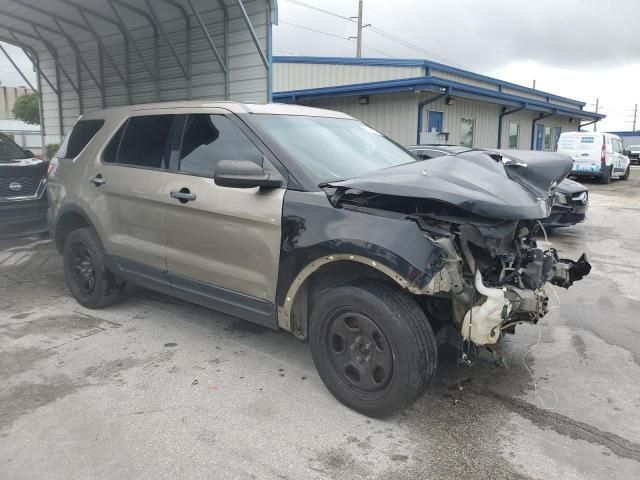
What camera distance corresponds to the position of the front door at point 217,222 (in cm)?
345

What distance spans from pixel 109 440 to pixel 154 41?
10.4m

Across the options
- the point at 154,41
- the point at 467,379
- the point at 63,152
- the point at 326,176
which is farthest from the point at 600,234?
the point at 154,41

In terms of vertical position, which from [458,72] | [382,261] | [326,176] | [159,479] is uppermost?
[458,72]

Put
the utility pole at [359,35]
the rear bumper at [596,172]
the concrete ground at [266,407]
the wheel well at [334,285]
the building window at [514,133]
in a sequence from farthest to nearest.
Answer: the utility pole at [359,35] < the building window at [514,133] < the rear bumper at [596,172] < the wheel well at [334,285] < the concrete ground at [266,407]

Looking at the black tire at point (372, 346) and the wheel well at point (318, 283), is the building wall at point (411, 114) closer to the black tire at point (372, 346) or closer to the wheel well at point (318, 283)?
the wheel well at point (318, 283)

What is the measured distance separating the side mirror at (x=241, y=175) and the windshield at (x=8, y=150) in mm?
6180

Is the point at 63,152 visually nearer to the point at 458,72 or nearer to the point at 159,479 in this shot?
the point at 159,479

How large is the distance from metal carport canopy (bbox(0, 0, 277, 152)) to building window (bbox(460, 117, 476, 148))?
1013 cm

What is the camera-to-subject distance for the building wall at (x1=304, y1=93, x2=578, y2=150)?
15.4 m

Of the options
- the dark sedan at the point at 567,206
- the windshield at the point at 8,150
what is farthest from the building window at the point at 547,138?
the windshield at the point at 8,150

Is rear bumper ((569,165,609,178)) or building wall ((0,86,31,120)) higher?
building wall ((0,86,31,120))

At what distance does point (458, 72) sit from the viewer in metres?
A: 18.3

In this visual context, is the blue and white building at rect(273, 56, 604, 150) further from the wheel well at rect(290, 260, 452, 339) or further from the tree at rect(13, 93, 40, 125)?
the tree at rect(13, 93, 40, 125)

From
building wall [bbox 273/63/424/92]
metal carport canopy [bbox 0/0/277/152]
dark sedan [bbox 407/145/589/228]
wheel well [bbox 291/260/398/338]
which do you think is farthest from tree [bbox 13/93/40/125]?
wheel well [bbox 291/260/398/338]
